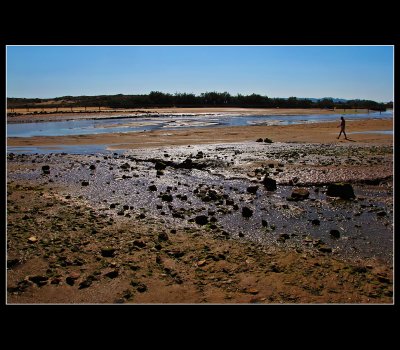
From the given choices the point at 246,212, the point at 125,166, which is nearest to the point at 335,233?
the point at 246,212

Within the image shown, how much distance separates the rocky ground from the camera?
536 centimetres

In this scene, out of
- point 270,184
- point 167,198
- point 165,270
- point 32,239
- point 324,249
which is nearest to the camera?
point 165,270

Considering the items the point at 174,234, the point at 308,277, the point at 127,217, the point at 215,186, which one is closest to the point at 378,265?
the point at 308,277

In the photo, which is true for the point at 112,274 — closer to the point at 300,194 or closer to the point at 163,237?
the point at 163,237

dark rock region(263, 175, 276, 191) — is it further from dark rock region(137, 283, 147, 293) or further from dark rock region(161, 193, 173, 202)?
dark rock region(137, 283, 147, 293)

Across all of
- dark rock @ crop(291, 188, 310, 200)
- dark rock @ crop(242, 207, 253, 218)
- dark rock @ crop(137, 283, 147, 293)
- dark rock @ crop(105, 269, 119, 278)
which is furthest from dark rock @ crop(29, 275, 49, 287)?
dark rock @ crop(291, 188, 310, 200)

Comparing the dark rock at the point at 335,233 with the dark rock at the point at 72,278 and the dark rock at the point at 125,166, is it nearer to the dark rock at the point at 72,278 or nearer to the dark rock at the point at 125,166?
the dark rock at the point at 72,278

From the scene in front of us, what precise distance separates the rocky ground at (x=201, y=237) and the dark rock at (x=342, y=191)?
0.04 metres

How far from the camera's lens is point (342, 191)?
994cm

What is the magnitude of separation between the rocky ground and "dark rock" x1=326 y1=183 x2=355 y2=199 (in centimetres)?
4

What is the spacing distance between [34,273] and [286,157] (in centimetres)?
1276

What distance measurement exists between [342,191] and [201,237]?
4.69 m
